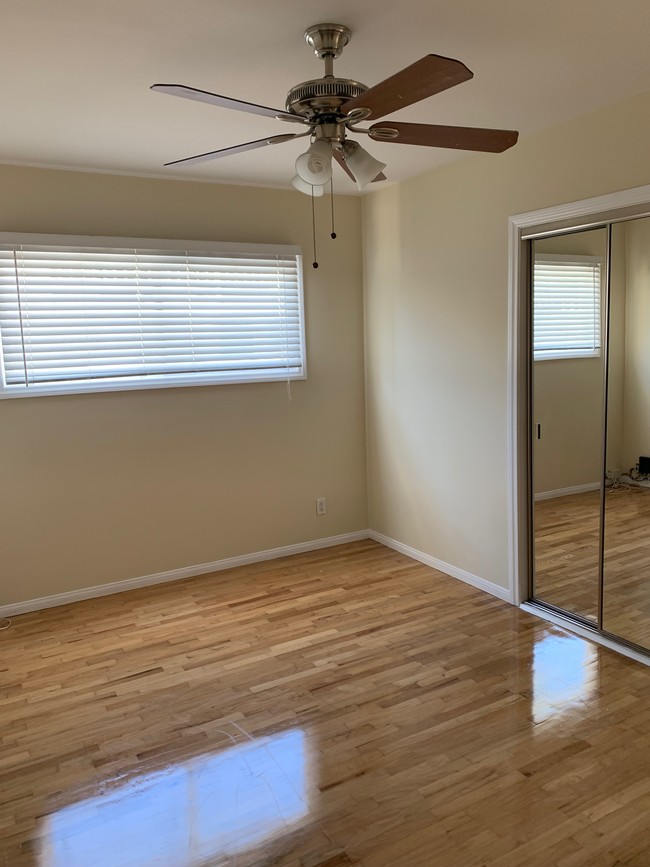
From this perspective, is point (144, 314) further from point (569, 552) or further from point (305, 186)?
point (569, 552)

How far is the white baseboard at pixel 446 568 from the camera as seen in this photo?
12.7ft

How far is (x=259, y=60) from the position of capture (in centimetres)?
239

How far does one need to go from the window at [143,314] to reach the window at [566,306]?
1.73m

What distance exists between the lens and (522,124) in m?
3.23

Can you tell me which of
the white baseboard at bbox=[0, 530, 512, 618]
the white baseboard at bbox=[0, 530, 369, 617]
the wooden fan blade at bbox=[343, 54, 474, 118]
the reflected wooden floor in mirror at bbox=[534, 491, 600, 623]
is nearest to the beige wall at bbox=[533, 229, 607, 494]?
the reflected wooden floor in mirror at bbox=[534, 491, 600, 623]

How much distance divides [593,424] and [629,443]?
0.65 ft

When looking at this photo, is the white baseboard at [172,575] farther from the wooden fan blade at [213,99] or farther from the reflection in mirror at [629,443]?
the wooden fan blade at [213,99]

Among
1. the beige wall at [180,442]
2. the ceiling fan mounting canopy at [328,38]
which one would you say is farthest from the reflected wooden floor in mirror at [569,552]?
the ceiling fan mounting canopy at [328,38]

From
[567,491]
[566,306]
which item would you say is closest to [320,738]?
Result: [567,491]

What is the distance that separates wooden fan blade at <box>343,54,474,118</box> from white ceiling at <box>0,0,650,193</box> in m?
0.41

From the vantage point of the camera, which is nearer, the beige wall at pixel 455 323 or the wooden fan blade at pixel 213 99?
the wooden fan blade at pixel 213 99

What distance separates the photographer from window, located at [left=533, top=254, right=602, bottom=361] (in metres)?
3.17

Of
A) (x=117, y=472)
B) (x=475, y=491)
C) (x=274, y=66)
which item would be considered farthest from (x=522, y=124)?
(x=117, y=472)

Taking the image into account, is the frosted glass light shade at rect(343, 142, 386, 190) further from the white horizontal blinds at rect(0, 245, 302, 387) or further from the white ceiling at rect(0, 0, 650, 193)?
the white horizontal blinds at rect(0, 245, 302, 387)
